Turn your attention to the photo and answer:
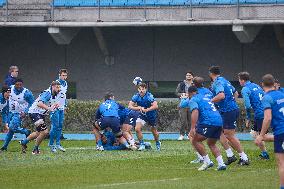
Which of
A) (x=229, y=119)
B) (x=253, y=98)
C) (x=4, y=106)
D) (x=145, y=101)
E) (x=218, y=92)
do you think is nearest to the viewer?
(x=218, y=92)

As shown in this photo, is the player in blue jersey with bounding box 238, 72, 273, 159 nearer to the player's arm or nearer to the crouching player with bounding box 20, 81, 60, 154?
the player's arm

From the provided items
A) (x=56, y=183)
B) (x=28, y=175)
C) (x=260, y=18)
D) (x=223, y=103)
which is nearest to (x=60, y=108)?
(x=223, y=103)

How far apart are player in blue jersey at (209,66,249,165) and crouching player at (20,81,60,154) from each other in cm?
494

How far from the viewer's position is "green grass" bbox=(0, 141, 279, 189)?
14805 mm

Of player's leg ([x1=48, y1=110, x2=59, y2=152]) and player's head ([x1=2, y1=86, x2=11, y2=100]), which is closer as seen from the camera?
player's leg ([x1=48, y1=110, x2=59, y2=152])

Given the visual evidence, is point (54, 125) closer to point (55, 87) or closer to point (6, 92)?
point (55, 87)

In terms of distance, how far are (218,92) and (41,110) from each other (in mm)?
5840

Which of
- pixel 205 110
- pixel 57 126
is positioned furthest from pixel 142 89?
pixel 205 110

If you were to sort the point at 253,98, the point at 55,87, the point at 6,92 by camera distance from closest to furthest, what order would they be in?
the point at 253,98, the point at 55,87, the point at 6,92

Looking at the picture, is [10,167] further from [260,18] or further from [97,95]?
[97,95]

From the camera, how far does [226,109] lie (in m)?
19.5

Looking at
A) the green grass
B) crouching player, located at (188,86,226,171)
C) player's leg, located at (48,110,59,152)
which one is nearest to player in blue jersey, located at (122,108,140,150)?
the green grass

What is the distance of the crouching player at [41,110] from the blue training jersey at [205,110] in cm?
557

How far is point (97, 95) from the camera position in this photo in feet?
126
